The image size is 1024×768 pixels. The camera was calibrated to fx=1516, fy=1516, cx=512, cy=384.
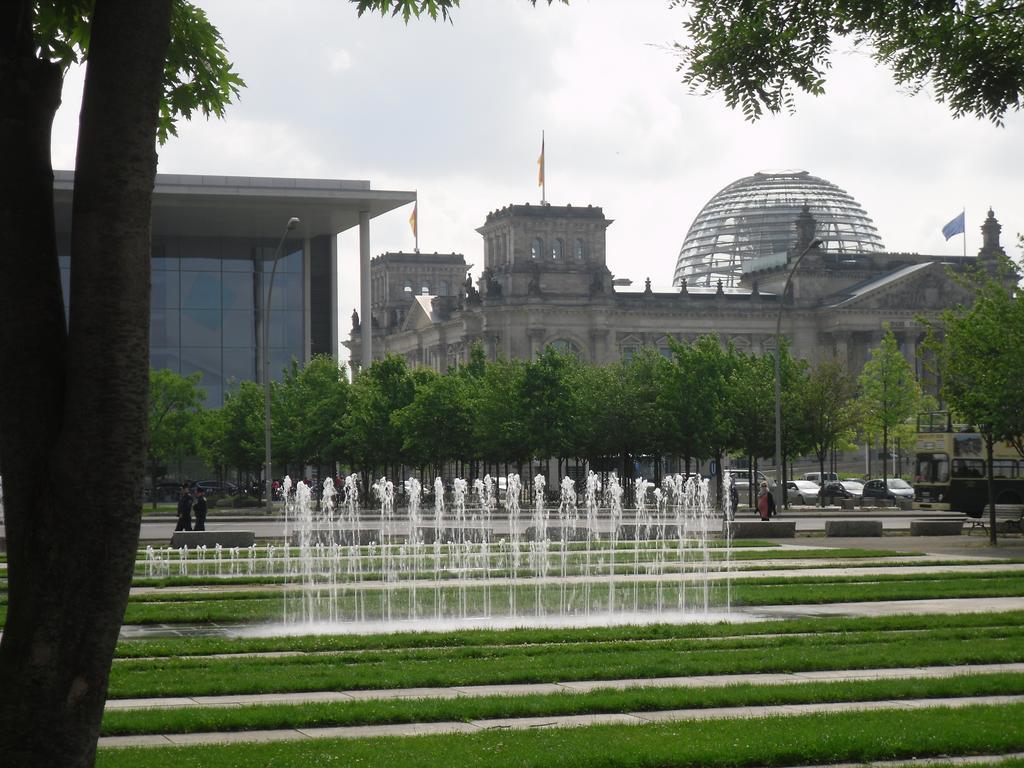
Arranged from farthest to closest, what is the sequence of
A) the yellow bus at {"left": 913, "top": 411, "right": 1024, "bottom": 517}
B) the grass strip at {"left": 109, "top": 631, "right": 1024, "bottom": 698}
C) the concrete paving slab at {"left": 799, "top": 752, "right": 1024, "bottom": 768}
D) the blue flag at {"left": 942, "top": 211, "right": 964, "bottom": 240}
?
the blue flag at {"left": 942, "top": 211, "right": 964, "bottom": 240}, the yellow bus at {"left": 913, "top": 411, "right": 1024, "bottom": 517}, the grass strip at {"left": 109, "top": 631, "right": 1024, "bottom": 698}, the concrete paving slab at {"left": 799, "top": 752, "right": 1024, "bottom": 768}

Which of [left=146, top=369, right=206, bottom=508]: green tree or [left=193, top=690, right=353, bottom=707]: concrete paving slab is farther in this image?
[left=146, top=369, right=206, bottom=508]: green tree

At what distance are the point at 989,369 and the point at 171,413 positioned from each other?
49309mm

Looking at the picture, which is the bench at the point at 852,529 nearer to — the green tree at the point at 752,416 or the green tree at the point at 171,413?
the green tree at the point at 752,416

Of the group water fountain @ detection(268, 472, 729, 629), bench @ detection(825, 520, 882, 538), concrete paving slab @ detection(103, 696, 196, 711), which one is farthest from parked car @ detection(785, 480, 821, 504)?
concrete paving slab @ detection(103, 696, 196, 711)

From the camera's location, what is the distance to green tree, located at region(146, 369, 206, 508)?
74.2m

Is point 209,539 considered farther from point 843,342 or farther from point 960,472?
point 843,342

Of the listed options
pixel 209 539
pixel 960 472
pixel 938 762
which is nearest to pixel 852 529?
pixel 209 539

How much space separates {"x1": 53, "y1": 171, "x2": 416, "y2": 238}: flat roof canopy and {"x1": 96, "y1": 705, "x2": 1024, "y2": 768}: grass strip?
64.0 metres

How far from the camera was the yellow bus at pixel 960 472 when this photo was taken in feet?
169

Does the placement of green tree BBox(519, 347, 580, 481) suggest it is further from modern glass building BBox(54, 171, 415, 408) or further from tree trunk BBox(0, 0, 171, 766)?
tree trunk BBox(0, 0, 171, 766)

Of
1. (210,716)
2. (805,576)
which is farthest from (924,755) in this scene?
(805,576)

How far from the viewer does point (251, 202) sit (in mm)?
74750

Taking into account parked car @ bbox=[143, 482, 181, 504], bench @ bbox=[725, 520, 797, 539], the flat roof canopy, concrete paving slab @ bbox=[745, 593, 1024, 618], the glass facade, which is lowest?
concrete paving slab @ bbox=[745, 593, 1024, 618]

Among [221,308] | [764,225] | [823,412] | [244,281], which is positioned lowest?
[823,412]
